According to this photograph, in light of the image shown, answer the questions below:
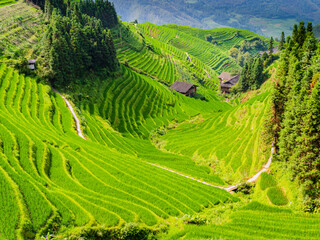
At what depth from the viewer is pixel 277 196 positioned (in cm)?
2864

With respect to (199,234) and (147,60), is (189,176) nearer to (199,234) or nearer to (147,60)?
(199,234)

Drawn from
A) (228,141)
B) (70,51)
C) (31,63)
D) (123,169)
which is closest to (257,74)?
(228,141)

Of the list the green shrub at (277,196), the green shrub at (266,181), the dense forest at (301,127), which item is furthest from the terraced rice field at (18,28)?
the green shrub at (277,196)

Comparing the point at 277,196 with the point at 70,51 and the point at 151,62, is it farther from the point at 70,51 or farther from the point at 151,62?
the point at 151,62

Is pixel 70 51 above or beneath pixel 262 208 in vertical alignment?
above

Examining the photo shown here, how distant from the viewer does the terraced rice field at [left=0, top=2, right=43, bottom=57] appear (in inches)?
2430

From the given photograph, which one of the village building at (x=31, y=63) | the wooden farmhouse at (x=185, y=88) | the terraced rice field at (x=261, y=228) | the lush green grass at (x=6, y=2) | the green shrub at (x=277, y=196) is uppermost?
the lush green grass at (x=6, y=2)

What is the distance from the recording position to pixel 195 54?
645 feet

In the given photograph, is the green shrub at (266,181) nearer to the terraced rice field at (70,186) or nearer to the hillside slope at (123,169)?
the hillside slope at (123,169)

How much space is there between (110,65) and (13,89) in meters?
36.4

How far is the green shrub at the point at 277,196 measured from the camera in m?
27.7

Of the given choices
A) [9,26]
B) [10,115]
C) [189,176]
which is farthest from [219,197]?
[9,26]

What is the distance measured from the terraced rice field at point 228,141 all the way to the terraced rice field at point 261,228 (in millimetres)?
10933

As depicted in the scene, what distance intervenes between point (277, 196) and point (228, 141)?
17.3 m
